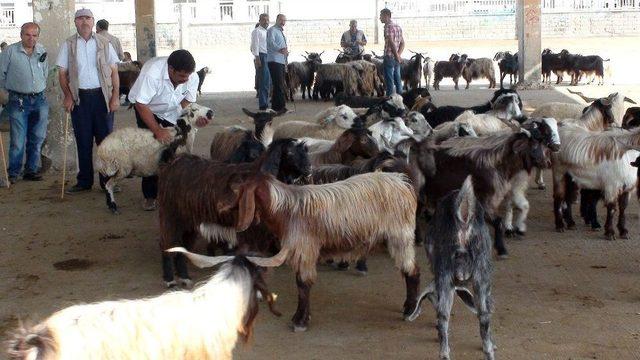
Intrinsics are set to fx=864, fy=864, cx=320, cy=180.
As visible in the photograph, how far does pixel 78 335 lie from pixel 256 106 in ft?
48.2

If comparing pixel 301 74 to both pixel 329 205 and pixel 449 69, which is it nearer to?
pixel 449 69

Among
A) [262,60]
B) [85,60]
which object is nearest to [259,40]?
[262,60]

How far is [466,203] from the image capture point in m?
4.92

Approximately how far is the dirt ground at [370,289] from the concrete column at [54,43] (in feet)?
5.47

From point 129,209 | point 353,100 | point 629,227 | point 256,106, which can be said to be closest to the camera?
point 629,227

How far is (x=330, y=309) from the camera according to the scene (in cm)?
598

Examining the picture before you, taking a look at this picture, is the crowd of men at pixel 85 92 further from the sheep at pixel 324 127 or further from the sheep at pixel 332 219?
the sheep at pixel 332 219

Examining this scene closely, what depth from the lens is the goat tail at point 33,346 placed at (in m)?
3.29

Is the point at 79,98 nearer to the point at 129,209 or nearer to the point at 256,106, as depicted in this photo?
the point at 129,209

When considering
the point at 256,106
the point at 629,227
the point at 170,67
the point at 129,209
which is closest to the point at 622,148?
the point at 629,227

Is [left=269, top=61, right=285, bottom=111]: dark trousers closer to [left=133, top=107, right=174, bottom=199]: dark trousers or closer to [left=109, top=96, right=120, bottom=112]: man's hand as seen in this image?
[left=109, top=96, right=120, bottom=112]: man's hand

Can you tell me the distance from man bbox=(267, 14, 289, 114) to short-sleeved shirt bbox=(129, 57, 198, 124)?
8330 millimetres

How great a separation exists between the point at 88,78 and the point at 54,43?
1.87m

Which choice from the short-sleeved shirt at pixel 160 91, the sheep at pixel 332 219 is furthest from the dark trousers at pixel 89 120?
the sheep at pixel 332 219
